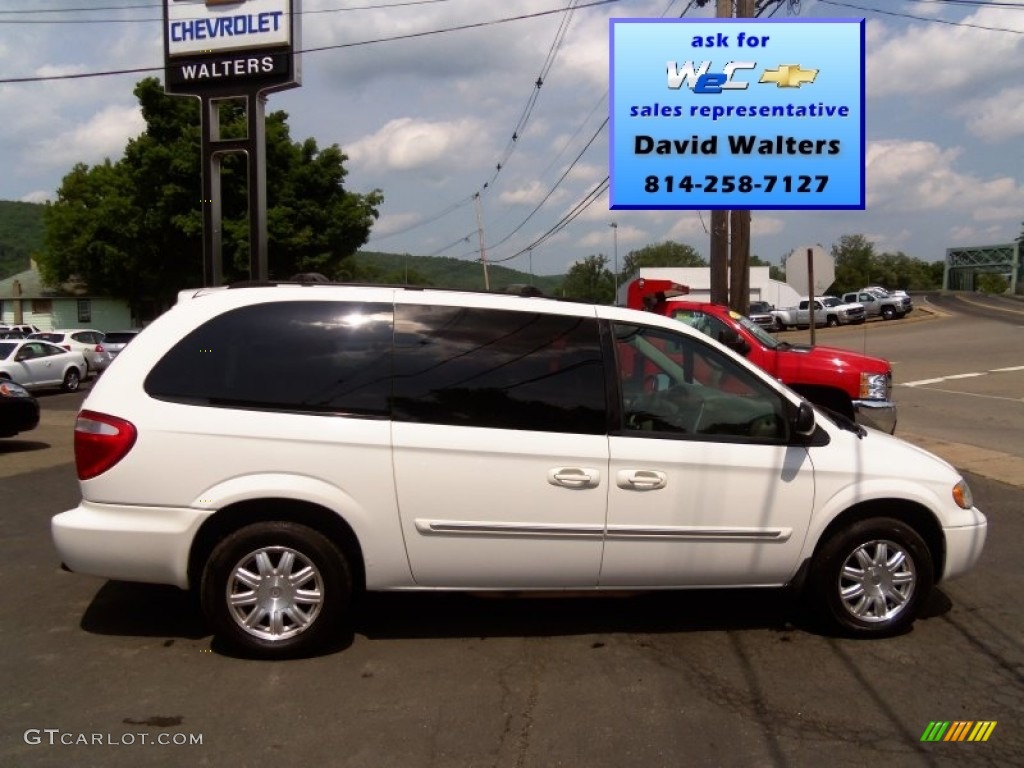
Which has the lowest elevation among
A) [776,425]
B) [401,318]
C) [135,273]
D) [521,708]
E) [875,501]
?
[521,708]

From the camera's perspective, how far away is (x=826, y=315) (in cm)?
4375

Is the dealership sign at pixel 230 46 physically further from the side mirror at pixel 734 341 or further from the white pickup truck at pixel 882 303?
the white pickup truck at pixel 882 303

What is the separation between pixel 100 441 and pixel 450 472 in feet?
5.73

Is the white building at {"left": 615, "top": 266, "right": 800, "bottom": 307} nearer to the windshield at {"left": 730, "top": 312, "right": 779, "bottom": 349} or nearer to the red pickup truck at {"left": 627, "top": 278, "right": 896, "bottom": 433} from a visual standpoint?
the windshield at {"left": 730, "top": 312, "right": 779, "bottom": 349}

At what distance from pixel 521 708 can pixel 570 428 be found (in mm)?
1381

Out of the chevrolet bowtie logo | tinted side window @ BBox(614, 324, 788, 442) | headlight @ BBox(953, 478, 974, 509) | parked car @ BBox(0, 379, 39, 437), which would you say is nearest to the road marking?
the chevrolet bowtie logo

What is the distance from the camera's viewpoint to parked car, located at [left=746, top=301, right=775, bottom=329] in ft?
132

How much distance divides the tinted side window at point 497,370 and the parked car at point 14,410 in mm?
9245

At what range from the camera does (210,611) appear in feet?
14.1

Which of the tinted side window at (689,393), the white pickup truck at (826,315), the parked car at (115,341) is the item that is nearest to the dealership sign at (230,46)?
the tinted side window at (689,393)

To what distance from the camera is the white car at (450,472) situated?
427 cm

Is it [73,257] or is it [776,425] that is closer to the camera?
[776,425]

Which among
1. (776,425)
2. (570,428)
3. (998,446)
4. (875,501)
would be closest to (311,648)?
(570,428)

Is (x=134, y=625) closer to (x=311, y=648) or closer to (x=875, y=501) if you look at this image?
(x=311, y=648)
